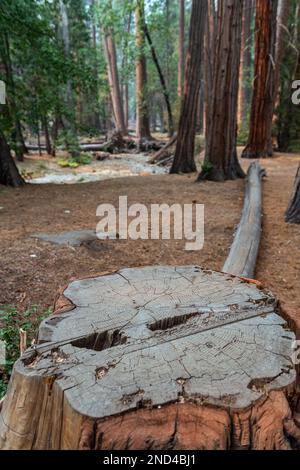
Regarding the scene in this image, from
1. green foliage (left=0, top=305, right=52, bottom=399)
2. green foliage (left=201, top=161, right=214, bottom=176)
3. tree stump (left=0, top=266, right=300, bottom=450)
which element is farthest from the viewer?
green foliage (left=201, top=161, right=214, bottom=176)

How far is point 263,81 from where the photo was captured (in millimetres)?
10938

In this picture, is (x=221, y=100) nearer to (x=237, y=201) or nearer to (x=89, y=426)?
(x=237, y=201)

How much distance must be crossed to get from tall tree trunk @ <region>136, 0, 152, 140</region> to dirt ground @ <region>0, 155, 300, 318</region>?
1020 centimetres

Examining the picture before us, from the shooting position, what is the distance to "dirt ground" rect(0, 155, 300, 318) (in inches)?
139

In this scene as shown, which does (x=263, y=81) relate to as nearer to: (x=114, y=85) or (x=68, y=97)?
(x=68, y=97)

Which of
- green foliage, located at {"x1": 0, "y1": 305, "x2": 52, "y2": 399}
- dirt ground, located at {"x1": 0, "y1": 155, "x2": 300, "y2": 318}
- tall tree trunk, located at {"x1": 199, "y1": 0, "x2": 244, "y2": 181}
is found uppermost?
tall tree trunk, located at {"x1": 199, "y1": 0, "x2": 244, "y2": 181}

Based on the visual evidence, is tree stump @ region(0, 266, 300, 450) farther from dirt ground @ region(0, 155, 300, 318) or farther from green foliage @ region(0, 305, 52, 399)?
dirt ground @ region(0, 155, 300, 318)

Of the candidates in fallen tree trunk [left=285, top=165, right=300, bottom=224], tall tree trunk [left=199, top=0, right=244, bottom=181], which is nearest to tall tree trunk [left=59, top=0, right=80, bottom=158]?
tall tree trunk [left=199, top=0, right=244, bottom=181]

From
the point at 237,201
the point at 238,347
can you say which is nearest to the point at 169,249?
the point at 237,201

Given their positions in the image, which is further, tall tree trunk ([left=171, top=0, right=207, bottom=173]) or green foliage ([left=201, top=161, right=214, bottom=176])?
tall tree trunk ([left=171, top=0, right=207, bottom=173])

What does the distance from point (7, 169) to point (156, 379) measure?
722cm

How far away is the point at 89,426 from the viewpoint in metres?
1.07

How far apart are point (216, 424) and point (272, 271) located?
3.03 metres

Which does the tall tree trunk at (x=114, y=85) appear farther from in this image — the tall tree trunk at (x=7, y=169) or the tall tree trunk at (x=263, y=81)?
the tall tree trunk at (x=7, y=169)
